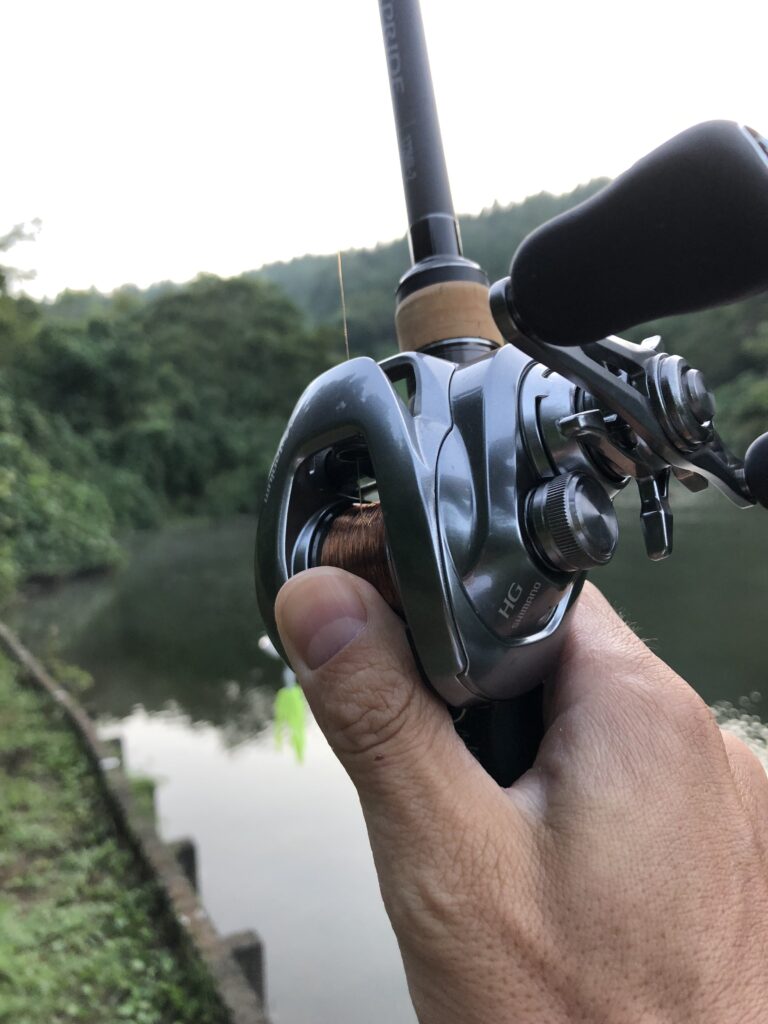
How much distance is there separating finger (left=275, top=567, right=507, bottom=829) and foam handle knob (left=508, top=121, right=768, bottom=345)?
0.89ft

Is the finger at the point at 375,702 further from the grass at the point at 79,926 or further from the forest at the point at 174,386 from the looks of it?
A: the grass at the point at 79,926

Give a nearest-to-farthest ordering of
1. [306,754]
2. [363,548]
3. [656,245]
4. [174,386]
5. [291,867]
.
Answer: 1. [656,245]
2. [363,548]
3. [291,867]
4. [306,754]
5. [174,386]

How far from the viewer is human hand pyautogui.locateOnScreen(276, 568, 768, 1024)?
2.15 feet

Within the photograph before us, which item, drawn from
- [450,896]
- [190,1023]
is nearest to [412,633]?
[450,896]

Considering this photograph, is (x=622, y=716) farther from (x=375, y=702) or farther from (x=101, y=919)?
(x=101, y=919)

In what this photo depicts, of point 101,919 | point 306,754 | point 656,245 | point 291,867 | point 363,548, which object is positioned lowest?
point 291,867

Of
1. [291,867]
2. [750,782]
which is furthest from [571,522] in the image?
[291,867]

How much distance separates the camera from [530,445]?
68 cm

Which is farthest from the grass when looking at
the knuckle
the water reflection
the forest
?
the knuckle

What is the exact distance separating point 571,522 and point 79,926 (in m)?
3.00

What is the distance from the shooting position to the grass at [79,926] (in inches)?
101

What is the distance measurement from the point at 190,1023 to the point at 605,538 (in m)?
2.54

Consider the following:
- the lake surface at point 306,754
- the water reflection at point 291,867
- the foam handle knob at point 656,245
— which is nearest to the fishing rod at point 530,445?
the foam handle knob at point 656,245

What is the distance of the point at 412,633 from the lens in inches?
26.1
